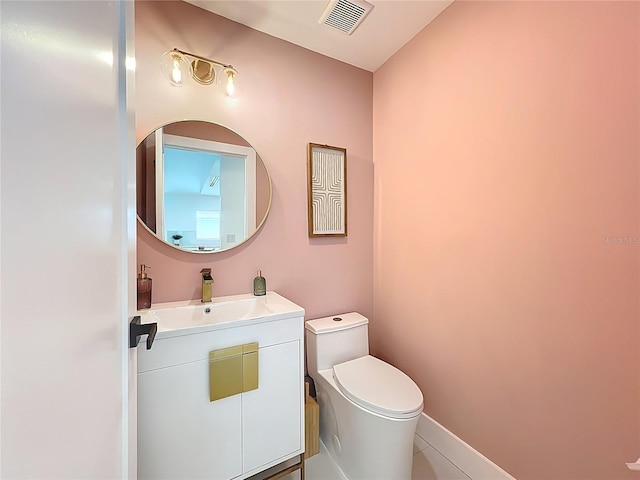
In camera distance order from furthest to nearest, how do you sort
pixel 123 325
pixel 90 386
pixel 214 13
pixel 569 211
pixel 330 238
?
pixel 330 238 < pixel 214 13 < pixel 569 211 < pixel 123 325 < pixel 90 386

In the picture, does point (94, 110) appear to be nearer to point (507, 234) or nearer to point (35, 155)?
point (35, 155)

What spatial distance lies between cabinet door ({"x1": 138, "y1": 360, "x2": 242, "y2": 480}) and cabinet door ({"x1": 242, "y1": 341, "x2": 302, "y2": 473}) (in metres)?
0.05

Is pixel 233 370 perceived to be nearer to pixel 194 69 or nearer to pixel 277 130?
pixel 277 130

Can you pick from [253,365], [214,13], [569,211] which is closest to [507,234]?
[569,211]

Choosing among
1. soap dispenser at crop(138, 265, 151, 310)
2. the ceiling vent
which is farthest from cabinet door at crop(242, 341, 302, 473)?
the ceiling vent

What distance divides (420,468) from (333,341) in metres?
0.79

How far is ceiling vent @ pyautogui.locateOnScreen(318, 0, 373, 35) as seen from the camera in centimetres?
136

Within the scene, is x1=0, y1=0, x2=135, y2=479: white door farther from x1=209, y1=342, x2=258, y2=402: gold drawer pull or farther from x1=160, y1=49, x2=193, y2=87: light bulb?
x1=160, y1=49, x2=193, y2=87: light bulb

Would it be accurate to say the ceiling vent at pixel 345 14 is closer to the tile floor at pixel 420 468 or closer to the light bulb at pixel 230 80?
the light bulb at pixel 230 80

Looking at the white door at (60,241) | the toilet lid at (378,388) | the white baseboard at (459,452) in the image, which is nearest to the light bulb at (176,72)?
the white door at (60,241)

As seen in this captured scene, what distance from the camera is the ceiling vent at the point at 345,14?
1.36 m

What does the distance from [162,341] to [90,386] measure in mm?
640

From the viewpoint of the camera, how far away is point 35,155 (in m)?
0.31

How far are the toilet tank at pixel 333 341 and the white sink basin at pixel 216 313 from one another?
1.08ft
